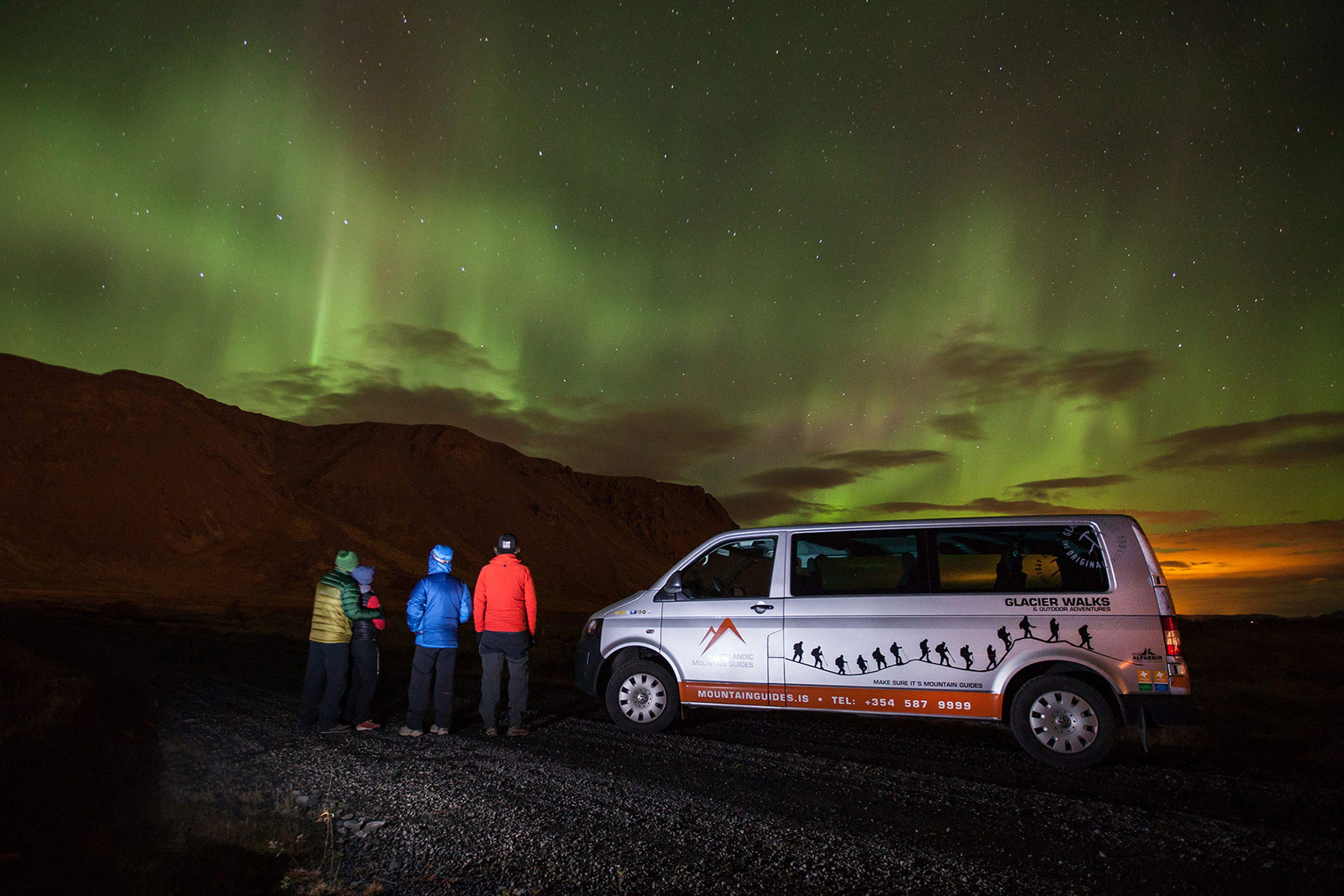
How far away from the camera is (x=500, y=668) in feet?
26.3

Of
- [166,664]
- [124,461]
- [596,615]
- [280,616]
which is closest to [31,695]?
[166,664]

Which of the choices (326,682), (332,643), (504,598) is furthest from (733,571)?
(326,682)

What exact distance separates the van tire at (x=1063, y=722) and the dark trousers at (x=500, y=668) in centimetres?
485

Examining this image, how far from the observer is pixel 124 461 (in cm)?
6291

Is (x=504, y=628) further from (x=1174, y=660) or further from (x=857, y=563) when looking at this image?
(x=1174, y=660)

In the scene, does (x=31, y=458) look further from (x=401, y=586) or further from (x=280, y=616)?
(x=280, y=616)

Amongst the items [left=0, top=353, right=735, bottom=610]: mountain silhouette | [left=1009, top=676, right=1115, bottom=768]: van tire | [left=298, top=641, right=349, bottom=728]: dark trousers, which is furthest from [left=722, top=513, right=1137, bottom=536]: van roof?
[left=0, top=353, right=735, bottom=610]: mountain silhouette

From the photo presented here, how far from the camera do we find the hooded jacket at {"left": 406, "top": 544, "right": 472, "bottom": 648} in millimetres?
8039

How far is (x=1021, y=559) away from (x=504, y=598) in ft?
17.1

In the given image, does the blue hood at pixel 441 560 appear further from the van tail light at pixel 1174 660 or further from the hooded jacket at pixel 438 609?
the van tail light at pixel 1174 660

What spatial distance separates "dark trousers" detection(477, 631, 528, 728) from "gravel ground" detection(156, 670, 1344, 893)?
323mm

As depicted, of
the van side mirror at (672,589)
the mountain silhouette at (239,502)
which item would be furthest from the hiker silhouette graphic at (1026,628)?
the mountain silhouette at (239,502)

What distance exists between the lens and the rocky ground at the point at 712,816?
4152 mm

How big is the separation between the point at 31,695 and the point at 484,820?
873 cm
